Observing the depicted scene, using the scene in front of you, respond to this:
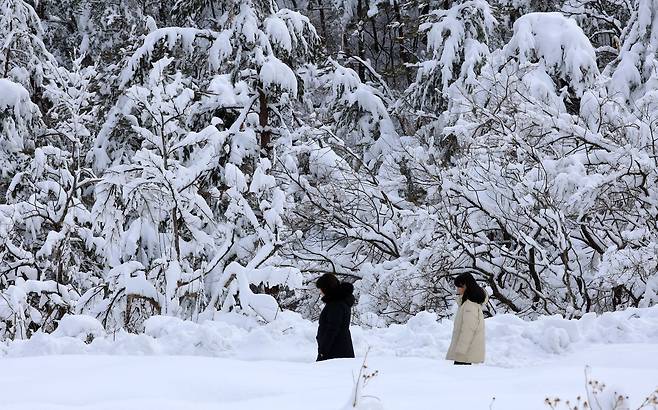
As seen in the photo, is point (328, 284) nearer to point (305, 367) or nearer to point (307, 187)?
point (305, 367)

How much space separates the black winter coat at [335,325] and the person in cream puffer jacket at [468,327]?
1057 millimetres

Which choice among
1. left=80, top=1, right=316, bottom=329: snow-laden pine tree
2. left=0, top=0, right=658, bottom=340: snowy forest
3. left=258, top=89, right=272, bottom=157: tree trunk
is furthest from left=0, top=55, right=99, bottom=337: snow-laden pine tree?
left=258, top=89, right=272, bottom=157: tree trunk

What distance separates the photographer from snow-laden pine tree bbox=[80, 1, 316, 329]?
367 inches

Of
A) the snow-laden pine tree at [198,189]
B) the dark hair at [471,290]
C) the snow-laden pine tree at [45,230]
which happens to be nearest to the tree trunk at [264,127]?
the snow-laden pine tree at [198,189]

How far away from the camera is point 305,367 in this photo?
6.12 m

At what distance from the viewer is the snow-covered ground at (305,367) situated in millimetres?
4477

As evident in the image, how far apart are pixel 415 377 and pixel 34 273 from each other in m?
7.42

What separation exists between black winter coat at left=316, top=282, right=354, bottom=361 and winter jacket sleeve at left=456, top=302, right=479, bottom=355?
1.10 meters

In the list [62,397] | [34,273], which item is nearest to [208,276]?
[34,273]

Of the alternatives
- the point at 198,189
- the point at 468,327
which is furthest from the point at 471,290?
the point at 198,189

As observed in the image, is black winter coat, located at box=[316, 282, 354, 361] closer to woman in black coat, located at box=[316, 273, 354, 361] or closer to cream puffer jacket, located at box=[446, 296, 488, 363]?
woman in black coat, located at box=[316, 273, 354, 361]

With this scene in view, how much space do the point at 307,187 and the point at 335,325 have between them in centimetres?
602

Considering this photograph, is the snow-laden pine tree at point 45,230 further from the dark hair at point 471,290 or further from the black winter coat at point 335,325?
the dark hair at point 471,290

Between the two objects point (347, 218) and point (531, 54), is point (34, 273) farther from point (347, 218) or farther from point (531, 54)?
point (531, 54)
